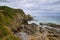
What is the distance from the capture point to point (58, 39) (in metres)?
43.5

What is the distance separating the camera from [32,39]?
33688mm

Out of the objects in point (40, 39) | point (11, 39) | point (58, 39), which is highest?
point (11, 39)

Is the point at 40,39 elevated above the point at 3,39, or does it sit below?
below

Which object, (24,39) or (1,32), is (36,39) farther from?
(1,32)

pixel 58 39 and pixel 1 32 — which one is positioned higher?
pixel 1 32

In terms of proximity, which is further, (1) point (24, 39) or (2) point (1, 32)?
(1) point (24, 39)

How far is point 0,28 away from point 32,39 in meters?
11.5

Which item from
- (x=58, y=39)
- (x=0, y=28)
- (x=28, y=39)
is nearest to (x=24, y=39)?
(x=28, y=39)

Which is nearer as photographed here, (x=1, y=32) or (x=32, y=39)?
(x=1, y=32)

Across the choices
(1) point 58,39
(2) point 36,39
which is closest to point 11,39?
(2) point 36,39

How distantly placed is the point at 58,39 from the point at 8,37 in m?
23.4

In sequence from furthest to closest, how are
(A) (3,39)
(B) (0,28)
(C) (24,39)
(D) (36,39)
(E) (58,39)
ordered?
(E) (58,39) < (D) (36,39) < (C) (24,39) < (B) (0,28) < (A) (3,39)

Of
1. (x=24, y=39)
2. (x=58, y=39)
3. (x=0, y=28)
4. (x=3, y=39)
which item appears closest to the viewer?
(x=3, y=39)

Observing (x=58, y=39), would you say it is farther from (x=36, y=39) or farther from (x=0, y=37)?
(x=0, y=37)
